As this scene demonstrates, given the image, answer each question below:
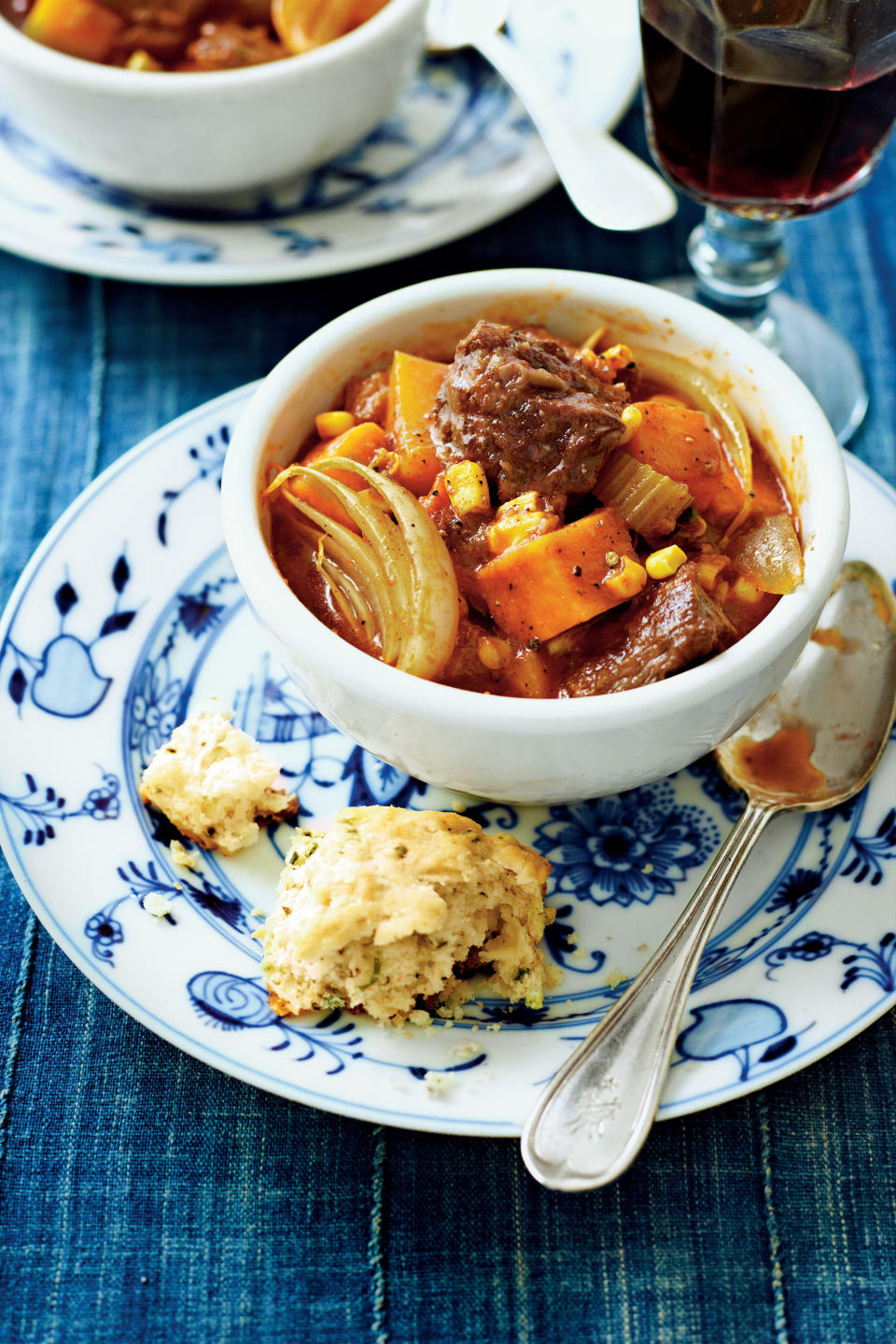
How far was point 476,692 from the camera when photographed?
220 centimetres

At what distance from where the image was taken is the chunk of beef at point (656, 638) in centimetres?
207

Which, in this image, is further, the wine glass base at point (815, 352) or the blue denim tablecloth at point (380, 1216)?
the wine glass base at point (815, 352)

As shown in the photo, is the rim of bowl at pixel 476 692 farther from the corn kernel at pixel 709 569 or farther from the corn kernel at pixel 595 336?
the corn kernel at pixel 709 569

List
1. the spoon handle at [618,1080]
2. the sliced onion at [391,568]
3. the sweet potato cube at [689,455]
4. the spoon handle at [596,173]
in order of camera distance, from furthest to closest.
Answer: the spoon handle at [596,173] < the sweet potato cube at [689,455] < the sliced onion at [391,568] < the spoon handle at [618,1080]

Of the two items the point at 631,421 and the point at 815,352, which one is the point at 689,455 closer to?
the point at 631,421

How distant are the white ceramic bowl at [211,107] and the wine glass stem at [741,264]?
3.57 feet

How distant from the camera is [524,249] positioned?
3.97 m

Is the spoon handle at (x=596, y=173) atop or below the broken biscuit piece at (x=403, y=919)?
atop

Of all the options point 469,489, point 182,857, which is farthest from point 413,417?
point 182,857

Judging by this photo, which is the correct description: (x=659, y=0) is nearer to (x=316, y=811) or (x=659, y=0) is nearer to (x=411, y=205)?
(x=411, y=205)

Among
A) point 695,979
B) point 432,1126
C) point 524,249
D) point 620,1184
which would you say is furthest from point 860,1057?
point 524,249

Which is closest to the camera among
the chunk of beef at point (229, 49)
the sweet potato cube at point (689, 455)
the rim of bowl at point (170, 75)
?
the sweet potato cube at point (689, 455)

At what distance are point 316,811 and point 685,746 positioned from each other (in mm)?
791

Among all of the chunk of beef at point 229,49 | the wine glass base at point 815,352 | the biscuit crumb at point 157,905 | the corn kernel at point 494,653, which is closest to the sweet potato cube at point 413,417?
the corn kernel at point 494,653
